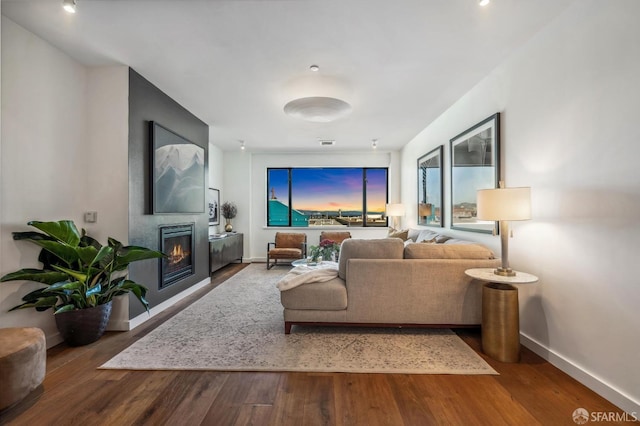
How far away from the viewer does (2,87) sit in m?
2.27

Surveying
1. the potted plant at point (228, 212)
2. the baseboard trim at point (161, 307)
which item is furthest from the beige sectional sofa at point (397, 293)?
the potted plant at point (228, 212)

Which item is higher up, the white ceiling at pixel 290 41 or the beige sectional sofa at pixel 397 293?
the white ceiling at pixel 290 41

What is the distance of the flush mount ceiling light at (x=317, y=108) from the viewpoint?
3.15 m

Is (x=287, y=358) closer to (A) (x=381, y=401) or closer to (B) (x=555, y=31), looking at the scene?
(A) (x=381, y=401)

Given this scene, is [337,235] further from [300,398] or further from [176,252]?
[300,398]

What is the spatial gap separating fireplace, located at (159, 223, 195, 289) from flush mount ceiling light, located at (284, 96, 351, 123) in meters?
2.20

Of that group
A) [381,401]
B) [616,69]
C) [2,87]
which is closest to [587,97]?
[616,69]

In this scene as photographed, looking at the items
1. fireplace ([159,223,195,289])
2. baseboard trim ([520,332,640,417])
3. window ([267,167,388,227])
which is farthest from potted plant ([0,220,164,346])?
window ([267,167,388,227])

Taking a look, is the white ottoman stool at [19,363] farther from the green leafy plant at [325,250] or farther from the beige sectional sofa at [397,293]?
the green leafy plant at [325,250]

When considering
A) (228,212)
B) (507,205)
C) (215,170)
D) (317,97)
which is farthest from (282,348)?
(215,170)

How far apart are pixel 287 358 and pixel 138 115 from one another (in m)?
2.96

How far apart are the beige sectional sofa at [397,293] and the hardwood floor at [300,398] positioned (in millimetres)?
614

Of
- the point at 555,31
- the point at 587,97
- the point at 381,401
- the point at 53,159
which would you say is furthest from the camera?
the point at 53,159

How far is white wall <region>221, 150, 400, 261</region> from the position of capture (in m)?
7.02
